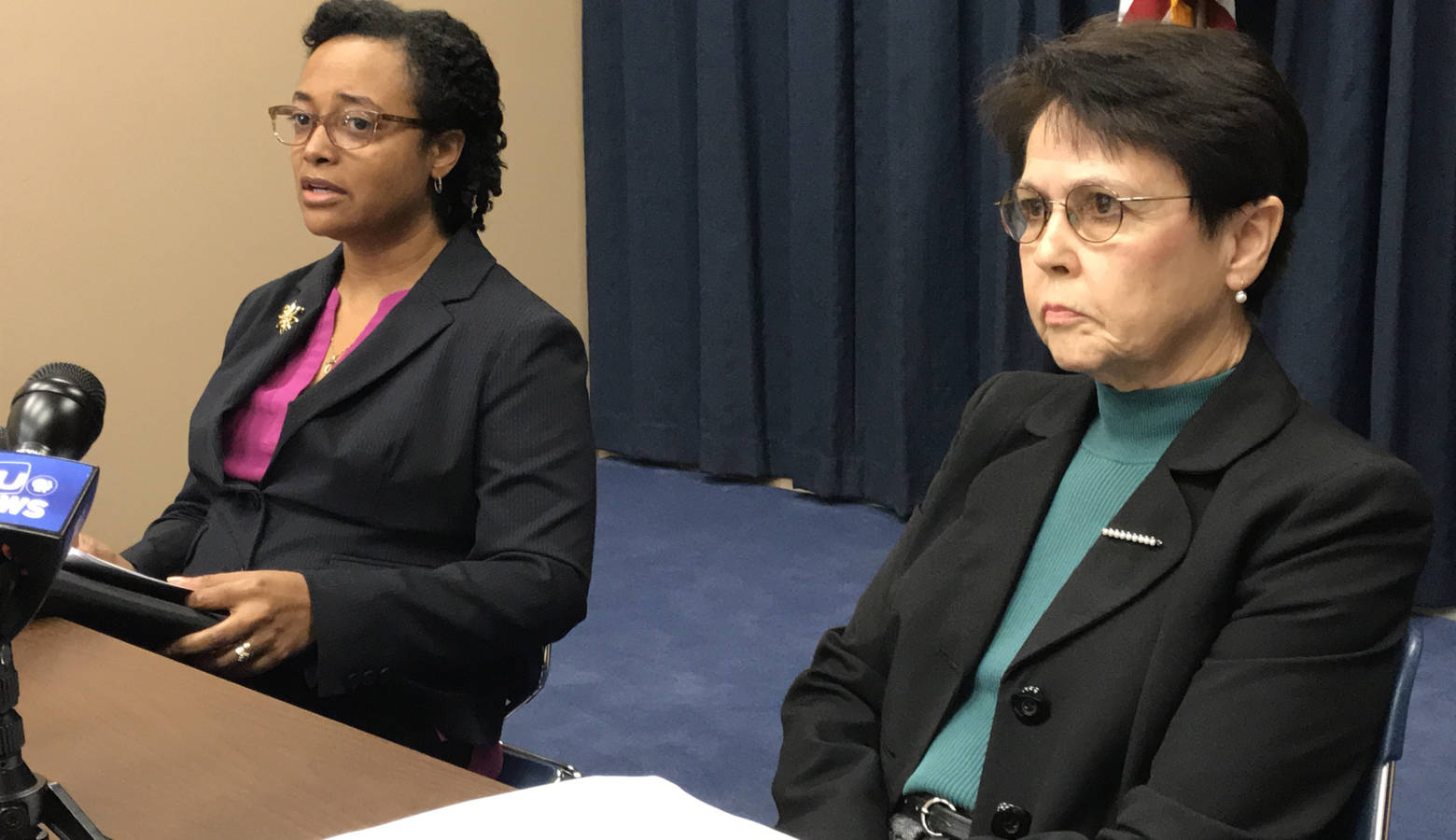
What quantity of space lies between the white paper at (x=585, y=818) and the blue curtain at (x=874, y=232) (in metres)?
2.78

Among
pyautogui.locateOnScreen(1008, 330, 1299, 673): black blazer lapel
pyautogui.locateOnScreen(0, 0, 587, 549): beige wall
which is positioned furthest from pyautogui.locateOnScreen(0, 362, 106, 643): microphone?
pyautogui.locateOnScreen(0, 0, 587, 549): beige wall

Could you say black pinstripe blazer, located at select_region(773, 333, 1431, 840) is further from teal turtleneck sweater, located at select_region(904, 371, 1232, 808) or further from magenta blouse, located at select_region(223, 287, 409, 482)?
magenta blouse, located at select_region(223, 287, 409, 482)

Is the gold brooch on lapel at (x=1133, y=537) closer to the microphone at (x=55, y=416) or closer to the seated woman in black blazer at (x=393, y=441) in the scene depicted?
the seated woman in black blazer at (x=393, y=441)

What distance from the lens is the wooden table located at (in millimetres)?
1040

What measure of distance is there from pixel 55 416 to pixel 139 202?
3252mm

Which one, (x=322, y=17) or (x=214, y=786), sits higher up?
(x=322, y=17)

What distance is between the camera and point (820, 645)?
1.53 meters

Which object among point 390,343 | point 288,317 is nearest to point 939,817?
point 390,343

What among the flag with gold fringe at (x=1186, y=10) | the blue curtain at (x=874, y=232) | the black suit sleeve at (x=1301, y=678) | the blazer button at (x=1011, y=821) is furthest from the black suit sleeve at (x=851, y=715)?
the blue curtain at (x=874, y=232)

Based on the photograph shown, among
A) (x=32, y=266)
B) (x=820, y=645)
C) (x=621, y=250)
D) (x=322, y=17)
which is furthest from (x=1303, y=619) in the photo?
(x=621, y=250)

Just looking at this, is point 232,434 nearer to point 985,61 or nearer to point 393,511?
point 393,511

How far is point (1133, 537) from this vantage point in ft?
4.12

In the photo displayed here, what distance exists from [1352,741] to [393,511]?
1129 millimetres

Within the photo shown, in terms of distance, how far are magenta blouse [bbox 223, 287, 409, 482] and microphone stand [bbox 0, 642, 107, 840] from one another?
928 millimetres
